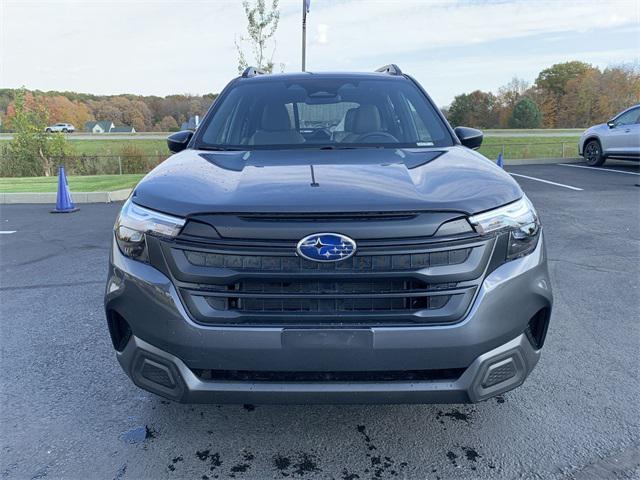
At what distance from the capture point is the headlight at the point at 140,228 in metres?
2.09

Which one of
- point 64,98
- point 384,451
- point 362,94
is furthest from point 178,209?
point 64,98

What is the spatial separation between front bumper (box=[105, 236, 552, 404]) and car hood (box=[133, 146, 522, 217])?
0.31m

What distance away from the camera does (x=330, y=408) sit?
277 centimetres

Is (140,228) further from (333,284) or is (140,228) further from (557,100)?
(557,100)

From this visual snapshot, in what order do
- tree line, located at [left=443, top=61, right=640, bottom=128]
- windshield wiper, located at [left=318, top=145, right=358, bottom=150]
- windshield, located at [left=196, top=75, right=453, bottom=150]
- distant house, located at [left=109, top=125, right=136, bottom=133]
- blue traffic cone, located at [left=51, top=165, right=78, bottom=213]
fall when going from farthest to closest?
distant house, located at [left=109, top=125, right=136, bottom=133]
tree line, located at [left=443, top=61, right=640, bottom=128]
blue traffic cone, located at [left=51, top=165, right=78, bottom=213]
windshield, located at [left=196, top=75, right=453, bottom=150]
windshield wiper, located at [left=318, top=145, right=358, bottom=150]

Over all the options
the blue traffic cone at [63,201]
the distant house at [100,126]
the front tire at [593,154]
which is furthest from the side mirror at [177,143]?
the distant house at [100,126]

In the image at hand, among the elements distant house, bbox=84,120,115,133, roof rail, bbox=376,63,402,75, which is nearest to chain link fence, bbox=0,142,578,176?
roof rail, bbox=376,63,402,75

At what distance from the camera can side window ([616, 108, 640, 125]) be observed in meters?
13.7

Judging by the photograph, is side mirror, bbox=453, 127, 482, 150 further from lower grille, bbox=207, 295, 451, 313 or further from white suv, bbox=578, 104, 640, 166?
white suv, bbox=578, 104, 640, 166

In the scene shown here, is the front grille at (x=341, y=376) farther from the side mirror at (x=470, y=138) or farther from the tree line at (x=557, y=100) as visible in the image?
the tree line at (x=557, y=100)

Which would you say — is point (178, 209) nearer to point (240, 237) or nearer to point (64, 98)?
point (240, 237)

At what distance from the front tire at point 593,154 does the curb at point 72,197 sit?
501 inches

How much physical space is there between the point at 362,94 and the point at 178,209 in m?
2.10

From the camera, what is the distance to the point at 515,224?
2.17 meters
